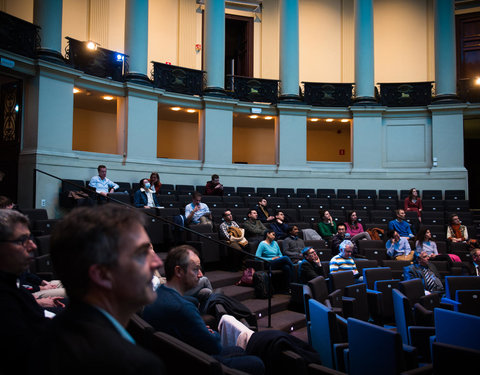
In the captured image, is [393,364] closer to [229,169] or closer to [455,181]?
[229,169]

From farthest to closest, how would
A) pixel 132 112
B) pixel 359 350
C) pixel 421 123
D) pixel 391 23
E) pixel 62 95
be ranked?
pixel 391 23, pixel 421 123, pixel 132 112, pixel 62 95, pixel 359 350

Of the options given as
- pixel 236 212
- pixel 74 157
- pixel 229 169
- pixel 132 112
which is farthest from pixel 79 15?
pixel 236 212

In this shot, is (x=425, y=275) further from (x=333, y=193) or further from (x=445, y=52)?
(x=445, y=52)

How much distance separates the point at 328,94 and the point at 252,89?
8.61ft

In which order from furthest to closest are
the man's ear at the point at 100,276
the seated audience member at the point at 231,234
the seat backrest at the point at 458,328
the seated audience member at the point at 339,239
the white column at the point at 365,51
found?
the white column at the point at 365,51
the seated audience member at the point at 339,239
the seated audience member at the point at 231,234
the seat backrest at the point at 458,328
the man's ear at the point at 100,276

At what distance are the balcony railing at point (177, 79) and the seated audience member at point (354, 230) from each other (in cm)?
641

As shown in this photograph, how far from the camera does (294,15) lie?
1325cm

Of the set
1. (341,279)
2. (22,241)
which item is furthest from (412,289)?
(22,241)

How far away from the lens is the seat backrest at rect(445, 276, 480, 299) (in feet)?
16.4

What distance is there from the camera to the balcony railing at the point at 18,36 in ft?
28.1

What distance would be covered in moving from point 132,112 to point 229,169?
3252 millimetres

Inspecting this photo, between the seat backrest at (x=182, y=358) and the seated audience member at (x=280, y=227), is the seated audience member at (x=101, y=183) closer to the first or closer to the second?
the seated audience member at (x=280, y=227)

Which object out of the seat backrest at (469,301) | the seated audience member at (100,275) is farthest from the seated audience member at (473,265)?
the seated audience member at (100,275)

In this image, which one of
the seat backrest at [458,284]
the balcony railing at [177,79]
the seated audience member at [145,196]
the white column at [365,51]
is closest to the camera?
the seat backrest at [458,284]
